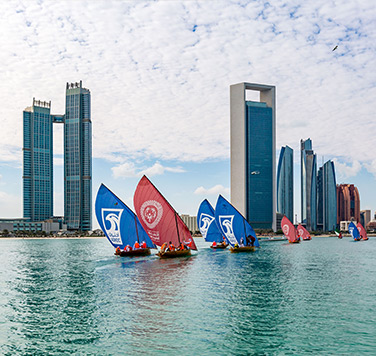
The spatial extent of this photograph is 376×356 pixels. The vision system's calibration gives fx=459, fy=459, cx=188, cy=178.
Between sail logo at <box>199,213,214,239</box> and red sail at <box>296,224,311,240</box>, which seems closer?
sail logo at <box>199,213,214,239</box>

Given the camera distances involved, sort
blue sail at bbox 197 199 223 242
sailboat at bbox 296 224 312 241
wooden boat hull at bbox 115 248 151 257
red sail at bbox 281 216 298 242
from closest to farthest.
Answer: wooden boat hull at bbox 115 248 151 257 < blue sail at bbox 197 199 223 242 < red sail at bbox 281 216 298 242 < sailboat at bbox 296 224 312 241

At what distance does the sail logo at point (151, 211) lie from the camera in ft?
227

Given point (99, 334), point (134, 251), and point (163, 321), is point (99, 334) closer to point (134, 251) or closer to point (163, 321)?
point (163, 321)

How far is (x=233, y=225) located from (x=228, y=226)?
0.98 meters

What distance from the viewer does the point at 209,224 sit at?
100 meters

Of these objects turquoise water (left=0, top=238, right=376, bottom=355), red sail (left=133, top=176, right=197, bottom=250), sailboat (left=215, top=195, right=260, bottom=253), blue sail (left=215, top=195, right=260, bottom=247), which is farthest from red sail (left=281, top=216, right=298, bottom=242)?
turquoise water (left=0, top=238, right=376, bottom=355)

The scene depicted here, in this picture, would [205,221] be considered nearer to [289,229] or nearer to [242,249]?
[242,249]

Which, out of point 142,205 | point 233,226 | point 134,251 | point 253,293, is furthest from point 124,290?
point 233,226

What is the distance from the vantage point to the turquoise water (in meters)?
25.2

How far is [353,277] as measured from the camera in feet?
176

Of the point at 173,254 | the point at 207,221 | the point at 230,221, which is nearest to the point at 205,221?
the point at 207,221

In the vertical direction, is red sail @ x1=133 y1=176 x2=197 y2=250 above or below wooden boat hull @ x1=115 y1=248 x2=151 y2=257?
above

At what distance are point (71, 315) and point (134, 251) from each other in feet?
141

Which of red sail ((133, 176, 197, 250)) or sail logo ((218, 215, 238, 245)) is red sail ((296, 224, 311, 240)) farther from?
red sail ((133, 176, 197, 250))
